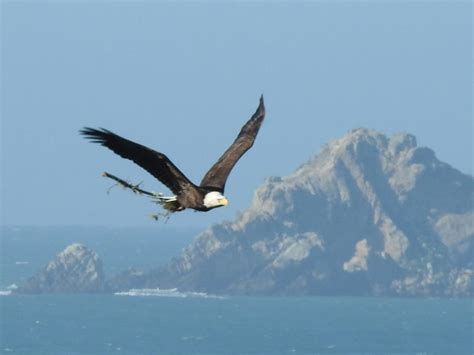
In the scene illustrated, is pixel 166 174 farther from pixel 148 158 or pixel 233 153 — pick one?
pixel 233 153

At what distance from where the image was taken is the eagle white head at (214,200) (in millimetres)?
19031

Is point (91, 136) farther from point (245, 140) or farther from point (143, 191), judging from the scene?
point (245, 140)

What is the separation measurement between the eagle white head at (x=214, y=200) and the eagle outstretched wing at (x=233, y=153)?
940 mm

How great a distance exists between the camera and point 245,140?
24.8 metres

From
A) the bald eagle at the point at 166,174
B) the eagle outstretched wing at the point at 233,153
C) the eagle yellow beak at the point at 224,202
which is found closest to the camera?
the eagle yellow beak at the point at 224,202

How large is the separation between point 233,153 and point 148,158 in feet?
12.4

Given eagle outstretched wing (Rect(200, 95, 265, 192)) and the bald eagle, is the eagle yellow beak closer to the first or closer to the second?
the bald eagle

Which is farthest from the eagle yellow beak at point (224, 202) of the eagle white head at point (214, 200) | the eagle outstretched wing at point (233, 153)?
the eagle outstretched wing at point (233, 153)

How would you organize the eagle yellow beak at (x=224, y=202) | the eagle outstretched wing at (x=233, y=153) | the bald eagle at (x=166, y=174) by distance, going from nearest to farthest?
the eagle yellow beak at (x=224, y=202)
the bald eagle at (x=166, y=174)
the eagle outstretched wing at (x=233, y=153)

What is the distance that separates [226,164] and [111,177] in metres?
4.21

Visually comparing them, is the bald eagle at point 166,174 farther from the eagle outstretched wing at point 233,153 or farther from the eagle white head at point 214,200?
the eagle outstretched wing at point 233,153

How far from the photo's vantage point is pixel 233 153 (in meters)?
23.9

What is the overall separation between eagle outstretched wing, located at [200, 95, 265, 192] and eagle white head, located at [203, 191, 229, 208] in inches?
37.0

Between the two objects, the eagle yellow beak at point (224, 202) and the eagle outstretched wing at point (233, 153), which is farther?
the eagle outstretched wing at point (233, 153)
